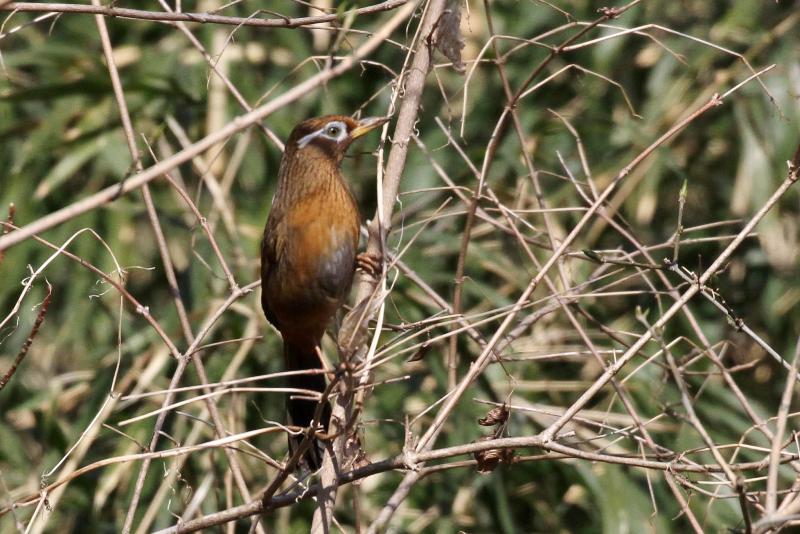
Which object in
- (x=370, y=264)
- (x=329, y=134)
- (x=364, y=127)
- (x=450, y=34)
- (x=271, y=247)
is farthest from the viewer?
(x=271, y=247)

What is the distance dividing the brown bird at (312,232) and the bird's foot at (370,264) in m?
0.12

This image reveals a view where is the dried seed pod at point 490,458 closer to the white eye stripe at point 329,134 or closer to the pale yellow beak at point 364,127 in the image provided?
the pale yellow beak at point 364,127

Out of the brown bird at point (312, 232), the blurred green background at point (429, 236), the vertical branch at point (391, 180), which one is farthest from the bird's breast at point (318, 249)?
the blurred green background at point (429, 236)

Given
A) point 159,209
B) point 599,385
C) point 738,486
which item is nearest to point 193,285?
point 159,209

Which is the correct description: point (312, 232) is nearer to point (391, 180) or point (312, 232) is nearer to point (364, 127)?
point (364, 127)

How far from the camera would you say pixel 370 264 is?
127 inches

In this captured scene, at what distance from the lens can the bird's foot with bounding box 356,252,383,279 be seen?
293 cm

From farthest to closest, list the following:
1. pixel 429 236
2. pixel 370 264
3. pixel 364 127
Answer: pixel 429 236, pixel 364 127, pixel 370 264

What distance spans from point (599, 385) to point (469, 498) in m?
2.92

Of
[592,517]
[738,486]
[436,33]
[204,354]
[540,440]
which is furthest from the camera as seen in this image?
[592,517]

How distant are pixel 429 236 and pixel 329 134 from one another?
1519mm

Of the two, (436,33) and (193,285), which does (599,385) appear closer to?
Result: (436,33)

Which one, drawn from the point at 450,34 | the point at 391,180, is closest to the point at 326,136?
the point at 450,34

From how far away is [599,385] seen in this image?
244 cm
